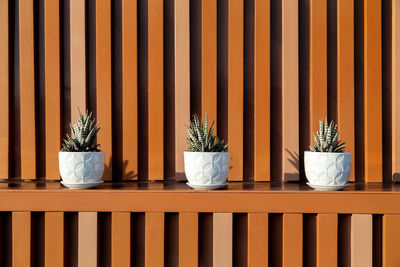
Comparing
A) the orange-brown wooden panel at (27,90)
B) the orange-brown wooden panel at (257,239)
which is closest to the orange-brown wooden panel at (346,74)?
the orange-brown wooden panel at (257,239)

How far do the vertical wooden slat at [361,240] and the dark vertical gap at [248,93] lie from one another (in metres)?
0.31

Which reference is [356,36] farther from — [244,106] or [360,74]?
[244,106]

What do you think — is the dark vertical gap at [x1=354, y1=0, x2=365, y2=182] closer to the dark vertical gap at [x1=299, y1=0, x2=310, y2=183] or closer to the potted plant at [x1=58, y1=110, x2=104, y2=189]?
the dark vertical gap at [x1=299, y1=0, x2=310, y2=183]

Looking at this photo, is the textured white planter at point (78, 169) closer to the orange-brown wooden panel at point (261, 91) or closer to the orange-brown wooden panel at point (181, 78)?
the orange-brown wooden panel at point (181, 78)

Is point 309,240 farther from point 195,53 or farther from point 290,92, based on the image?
point 195,53

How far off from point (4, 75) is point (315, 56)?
3.05 feet

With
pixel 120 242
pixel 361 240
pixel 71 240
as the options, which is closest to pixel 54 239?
pixel 71 240

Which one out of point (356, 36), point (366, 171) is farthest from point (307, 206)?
point (356, 36)

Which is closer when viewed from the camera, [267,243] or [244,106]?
[267,243]

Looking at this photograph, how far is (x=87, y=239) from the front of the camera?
0.85 meters

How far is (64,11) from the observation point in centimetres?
106

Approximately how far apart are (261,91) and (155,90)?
0.31m

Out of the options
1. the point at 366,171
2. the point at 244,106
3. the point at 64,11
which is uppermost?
the point at 64,11

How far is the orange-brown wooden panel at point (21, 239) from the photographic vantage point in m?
0.84
